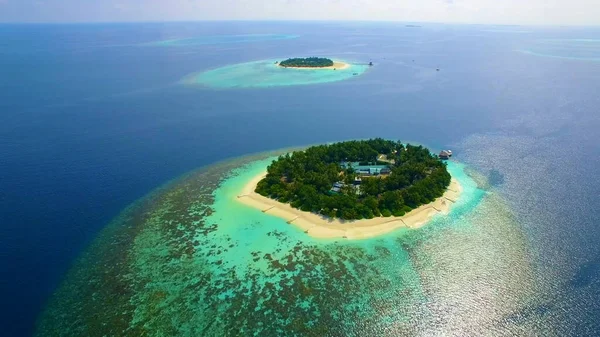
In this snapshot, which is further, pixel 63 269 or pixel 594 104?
pixel 594 104

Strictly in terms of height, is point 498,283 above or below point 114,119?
below

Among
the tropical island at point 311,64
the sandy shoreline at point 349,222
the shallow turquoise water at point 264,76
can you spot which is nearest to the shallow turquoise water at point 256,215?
the sandy shoreline at point 349,222

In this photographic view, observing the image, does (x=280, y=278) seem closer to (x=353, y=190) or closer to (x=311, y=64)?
(x=353, y=190)

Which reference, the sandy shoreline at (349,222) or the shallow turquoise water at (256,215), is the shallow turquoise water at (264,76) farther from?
the sandy shoreline at (349,222)

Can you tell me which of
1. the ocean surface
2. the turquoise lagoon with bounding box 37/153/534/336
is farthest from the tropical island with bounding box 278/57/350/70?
the turquoise lagoon with bounding box 37/153/534/336

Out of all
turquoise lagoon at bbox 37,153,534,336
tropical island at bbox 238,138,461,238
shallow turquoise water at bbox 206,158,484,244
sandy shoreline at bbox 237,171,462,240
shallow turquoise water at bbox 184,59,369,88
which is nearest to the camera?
turquoise lagoon at bbox 37,153,534,336

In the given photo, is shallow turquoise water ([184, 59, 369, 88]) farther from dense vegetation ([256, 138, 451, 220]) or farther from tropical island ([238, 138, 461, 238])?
tropical island ([238, 138, 461, 238])

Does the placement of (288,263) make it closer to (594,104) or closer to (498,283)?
(498,283)

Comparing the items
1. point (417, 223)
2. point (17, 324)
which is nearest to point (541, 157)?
point (417, 223)
